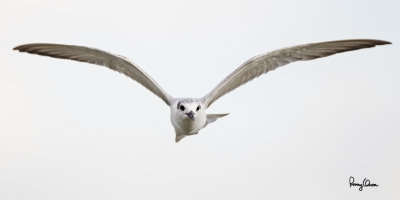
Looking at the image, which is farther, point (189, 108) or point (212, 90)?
point (212, 90)

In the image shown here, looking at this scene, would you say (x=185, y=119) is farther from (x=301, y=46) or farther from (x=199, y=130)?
(x=301, y=46)

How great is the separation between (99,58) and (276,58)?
9.63 feet

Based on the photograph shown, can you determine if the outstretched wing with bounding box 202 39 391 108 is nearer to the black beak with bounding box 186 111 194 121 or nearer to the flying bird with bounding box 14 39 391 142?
the flying bird with bounding box 14 39 391 142

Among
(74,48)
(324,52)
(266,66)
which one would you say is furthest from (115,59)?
(324,52)

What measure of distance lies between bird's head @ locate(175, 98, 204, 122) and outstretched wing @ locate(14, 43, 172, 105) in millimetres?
623

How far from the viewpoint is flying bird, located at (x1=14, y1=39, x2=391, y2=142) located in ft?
35.7

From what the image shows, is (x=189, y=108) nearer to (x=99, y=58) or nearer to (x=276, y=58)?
(x=276, y=58)

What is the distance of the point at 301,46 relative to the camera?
11.0 metres

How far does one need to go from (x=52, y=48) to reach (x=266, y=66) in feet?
11.5

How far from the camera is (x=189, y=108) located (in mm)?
10711

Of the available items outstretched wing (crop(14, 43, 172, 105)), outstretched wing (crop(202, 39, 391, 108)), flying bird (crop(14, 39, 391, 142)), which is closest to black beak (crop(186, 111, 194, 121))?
flying bird (crop(14, 39, 391, 142))

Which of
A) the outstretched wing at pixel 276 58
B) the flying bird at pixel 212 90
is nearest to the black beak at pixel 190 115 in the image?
the flying bird at pixel 212 90

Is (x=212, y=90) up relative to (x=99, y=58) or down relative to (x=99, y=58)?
down

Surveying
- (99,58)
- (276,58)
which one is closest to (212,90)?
(276,58)
